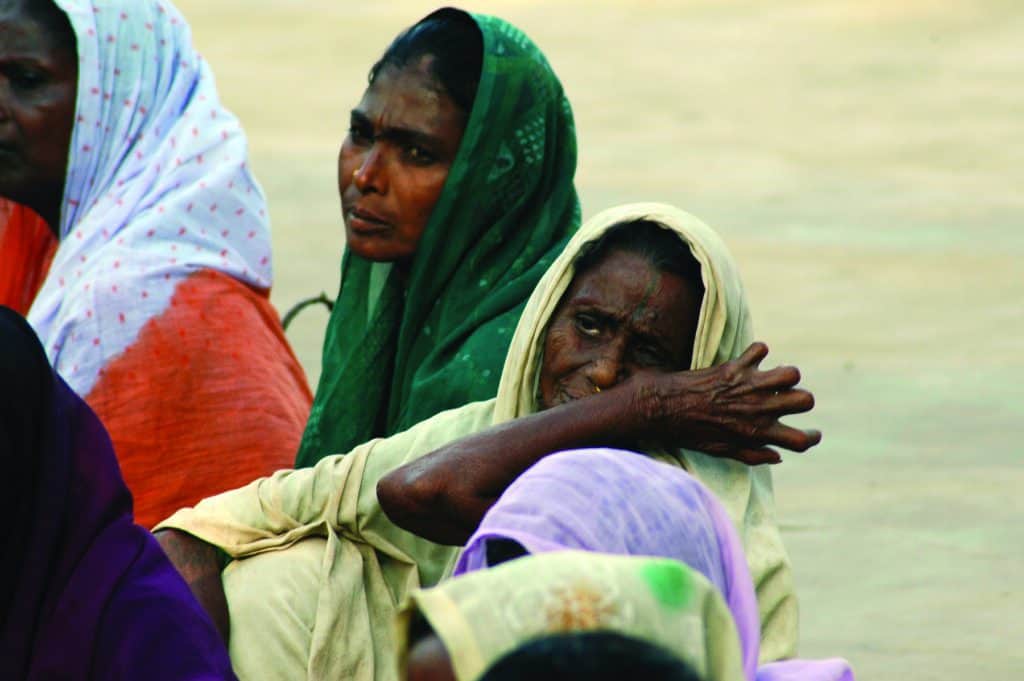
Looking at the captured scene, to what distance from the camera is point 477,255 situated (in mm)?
5371

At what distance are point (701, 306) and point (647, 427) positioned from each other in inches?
9.5

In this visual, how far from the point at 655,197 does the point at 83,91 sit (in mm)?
4498

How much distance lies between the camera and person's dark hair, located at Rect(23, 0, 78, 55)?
6340mm

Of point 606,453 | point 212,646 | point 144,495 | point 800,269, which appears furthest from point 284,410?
point 800,269

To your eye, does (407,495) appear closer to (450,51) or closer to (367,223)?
(367,223)

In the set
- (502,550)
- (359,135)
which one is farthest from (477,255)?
(502,550)

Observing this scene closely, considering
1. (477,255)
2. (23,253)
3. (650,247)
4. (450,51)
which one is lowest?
(23,253)

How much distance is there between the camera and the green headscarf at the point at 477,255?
5277 millimetres

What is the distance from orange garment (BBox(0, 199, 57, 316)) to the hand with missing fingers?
2.80 metres

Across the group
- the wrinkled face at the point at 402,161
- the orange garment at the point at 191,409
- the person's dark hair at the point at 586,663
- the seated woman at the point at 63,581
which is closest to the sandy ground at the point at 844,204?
the orange garment at the point at 191,409

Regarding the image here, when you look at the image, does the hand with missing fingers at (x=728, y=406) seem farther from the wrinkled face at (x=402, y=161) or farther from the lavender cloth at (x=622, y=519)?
the wrinkled face at (x=402, y=161)

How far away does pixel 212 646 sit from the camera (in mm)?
3807

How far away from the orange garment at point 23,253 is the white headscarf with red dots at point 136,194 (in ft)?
0.90

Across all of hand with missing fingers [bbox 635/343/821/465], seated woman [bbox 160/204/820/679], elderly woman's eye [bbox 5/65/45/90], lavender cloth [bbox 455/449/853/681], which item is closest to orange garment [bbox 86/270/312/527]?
elderly woman's eye [bbox 5/65/45/90]
